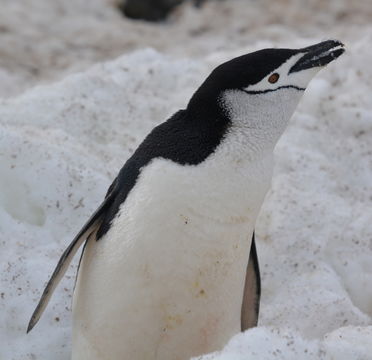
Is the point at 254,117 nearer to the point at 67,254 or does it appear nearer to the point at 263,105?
the point at 263,105

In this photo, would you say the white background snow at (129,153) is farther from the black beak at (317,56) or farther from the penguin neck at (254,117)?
the black beak at (317,56)

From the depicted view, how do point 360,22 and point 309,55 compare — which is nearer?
point 309,55

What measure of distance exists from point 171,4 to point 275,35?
1.06 m

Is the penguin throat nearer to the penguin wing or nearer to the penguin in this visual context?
the penguin

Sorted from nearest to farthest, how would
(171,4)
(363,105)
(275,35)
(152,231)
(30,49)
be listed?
(152,231)
(363,105)
(30,49)
(275,35)
(171,4)

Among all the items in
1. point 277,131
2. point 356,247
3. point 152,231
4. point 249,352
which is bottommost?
point 356,247

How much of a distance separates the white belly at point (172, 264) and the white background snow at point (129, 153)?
280 millimetres

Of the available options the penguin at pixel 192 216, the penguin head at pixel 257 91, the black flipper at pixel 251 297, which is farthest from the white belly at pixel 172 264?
the black flipper at pixel 251 297

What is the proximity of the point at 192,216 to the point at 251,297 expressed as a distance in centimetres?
50

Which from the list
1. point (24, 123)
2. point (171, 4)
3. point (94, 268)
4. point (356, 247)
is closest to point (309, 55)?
point (94, 268)

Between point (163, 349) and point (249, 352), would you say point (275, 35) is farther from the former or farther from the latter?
point (249, 352)

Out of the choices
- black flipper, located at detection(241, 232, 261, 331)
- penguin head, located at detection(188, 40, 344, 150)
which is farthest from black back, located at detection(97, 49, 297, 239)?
black flipper, located at detection(241, 232, 261, 331)

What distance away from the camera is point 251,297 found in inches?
91.2

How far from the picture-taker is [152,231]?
6.36 feet
